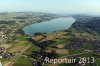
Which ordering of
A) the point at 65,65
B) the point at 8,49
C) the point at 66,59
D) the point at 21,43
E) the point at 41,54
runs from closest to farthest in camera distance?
the point at 65,65
the point at 66,59
the point at 41,54
the point at 8,49
the point at 21,43

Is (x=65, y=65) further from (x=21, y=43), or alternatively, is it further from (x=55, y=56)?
(x=21, y=43)

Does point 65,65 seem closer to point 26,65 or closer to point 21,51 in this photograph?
point 26,65

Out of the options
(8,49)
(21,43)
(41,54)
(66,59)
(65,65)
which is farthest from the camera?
(21,43)

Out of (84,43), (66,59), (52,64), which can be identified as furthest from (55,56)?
(84,43)

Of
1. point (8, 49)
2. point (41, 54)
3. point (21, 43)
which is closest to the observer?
point (41, 54)

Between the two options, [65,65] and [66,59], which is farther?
[66,59]

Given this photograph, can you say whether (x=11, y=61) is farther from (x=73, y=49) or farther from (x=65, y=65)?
(x=73, y=49)

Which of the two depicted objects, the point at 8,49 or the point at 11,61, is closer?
the point at 11,61

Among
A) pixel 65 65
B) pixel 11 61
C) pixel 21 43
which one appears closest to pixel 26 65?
pixel 11 61
